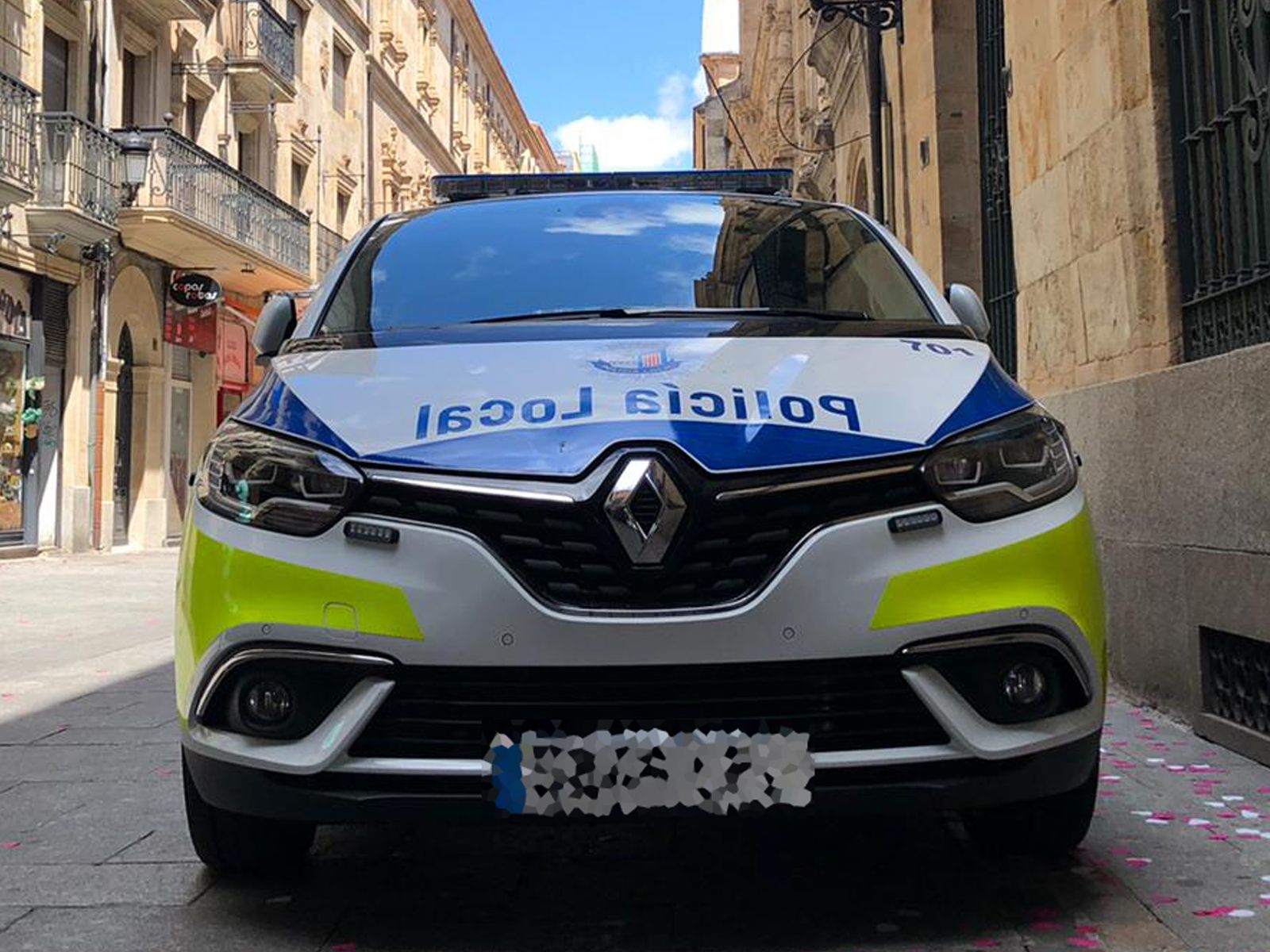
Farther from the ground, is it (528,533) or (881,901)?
(528,533)

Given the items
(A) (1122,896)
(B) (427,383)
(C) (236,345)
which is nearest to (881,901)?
(A) (1122,896)

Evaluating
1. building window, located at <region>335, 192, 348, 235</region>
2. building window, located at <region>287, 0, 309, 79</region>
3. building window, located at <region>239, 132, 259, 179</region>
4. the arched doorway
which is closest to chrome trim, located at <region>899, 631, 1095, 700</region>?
the arched doorway

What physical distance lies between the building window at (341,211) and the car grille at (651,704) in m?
29.4

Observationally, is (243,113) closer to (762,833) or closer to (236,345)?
Answer: (236,345)

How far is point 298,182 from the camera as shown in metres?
28.2

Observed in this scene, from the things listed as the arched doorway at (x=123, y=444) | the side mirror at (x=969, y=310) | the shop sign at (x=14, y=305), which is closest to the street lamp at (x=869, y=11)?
the side mirror at (x=969, y=310)

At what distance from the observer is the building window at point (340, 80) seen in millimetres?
30984

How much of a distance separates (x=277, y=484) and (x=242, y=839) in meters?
0.90

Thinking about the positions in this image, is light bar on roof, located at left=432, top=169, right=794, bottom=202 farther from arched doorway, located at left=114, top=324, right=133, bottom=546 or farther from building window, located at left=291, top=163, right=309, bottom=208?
building window, located at left=291, top=163, right=309, bottom=208

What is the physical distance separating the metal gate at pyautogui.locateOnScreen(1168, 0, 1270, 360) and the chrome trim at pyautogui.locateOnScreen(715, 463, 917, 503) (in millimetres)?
2810

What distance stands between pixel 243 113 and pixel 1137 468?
2228 cm

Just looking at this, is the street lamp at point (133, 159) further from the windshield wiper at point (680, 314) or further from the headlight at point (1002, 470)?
the headlight at point (1002, 470)

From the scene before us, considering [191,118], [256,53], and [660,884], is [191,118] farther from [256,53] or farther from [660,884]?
[660,884]

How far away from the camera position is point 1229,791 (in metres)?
4.01
